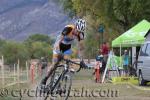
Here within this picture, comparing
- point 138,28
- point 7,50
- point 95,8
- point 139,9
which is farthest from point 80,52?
point 7,50

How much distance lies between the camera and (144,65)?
24328 millimetres

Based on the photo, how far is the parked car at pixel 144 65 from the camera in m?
24.0

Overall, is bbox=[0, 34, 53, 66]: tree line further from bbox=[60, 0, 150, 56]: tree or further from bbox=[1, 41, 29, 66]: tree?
bbox=[60, 0, 150, 56]: tree

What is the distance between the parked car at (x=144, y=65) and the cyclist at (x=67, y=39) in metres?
10.9

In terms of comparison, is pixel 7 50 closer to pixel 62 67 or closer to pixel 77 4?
pixel 77 4

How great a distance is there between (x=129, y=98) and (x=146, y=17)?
2355cm


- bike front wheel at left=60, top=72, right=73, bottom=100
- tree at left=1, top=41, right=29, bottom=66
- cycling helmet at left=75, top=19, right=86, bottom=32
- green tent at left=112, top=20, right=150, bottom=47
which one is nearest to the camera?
cycling helmet at left=75, top=19, right=86, bottom=32

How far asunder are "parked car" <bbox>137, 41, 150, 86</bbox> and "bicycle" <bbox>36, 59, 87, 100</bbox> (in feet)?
35.4

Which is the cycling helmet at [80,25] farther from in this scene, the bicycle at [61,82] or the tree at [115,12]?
the tree at [115,12]

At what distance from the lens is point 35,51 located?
133 meters

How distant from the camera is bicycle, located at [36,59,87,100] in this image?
1326 centimetres

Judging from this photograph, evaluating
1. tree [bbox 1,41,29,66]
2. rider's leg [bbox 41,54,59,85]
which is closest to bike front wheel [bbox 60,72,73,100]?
rider's leg [bbox 41,54,59,85]

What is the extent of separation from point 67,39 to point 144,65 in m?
11.6

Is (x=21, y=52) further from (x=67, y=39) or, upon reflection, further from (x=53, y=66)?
(x=67, y=39)
